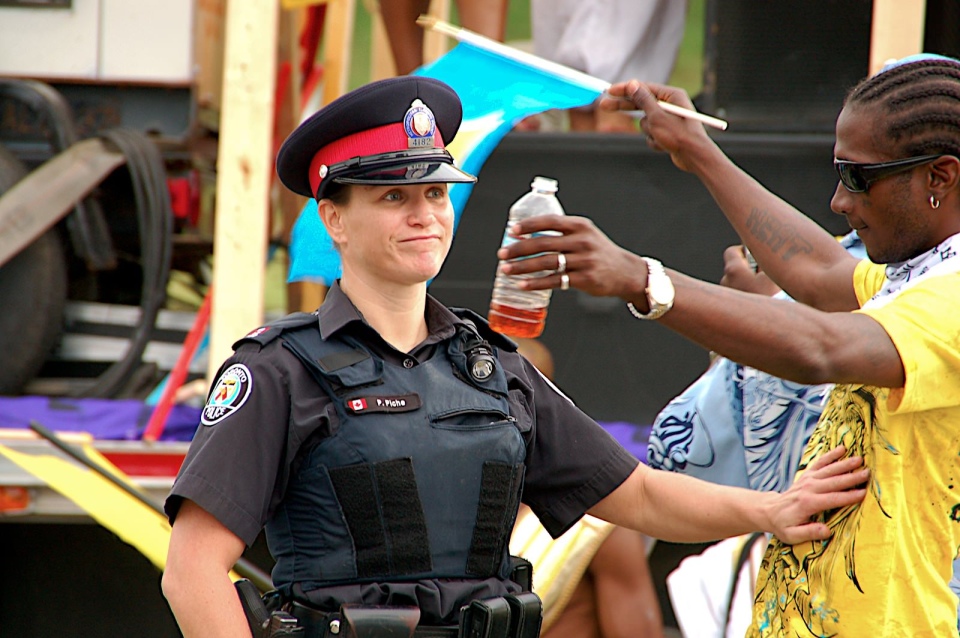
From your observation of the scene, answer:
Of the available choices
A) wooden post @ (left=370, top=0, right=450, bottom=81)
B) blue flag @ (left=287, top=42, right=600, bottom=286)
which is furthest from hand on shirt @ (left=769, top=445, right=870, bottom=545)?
wooden post @ (left=370, top=0, right=450, bottom=81)

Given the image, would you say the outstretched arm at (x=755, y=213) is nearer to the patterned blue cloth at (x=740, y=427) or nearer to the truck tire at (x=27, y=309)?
the patterned blue cloth at (x=740, y=427)

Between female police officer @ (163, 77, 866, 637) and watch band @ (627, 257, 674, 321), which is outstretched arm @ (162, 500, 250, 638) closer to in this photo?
female police officer @ (163, 77, 866, 637)

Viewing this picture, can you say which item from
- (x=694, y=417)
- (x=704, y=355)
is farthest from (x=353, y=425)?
(x=704, y=355)

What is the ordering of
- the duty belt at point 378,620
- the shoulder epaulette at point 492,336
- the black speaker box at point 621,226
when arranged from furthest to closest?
1. the black speaker box at point 621,226
2. the shoulder epaulette at point 492,336
3. the duty belt at point 378,620

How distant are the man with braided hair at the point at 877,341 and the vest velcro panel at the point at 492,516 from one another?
38 centimetres

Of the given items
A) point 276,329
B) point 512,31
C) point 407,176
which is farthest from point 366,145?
point 512,31

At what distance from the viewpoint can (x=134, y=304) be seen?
5648 mm

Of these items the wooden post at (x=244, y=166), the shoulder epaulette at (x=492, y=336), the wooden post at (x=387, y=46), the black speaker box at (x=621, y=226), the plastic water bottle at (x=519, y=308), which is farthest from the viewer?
the wooden post at (x=387, y=46)

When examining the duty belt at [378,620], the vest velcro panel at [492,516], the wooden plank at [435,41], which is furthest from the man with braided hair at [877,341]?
the wooden plank at [435,41]

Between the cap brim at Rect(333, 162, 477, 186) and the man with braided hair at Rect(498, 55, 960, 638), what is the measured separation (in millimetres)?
296

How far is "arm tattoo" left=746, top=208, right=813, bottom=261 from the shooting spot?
2619mm

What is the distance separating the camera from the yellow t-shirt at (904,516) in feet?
6.10

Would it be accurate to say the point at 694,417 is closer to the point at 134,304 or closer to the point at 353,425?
the point at 353,425

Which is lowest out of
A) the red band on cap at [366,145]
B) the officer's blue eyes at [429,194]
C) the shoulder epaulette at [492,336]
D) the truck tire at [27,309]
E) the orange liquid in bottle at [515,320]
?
the truck tire at [27,309]
